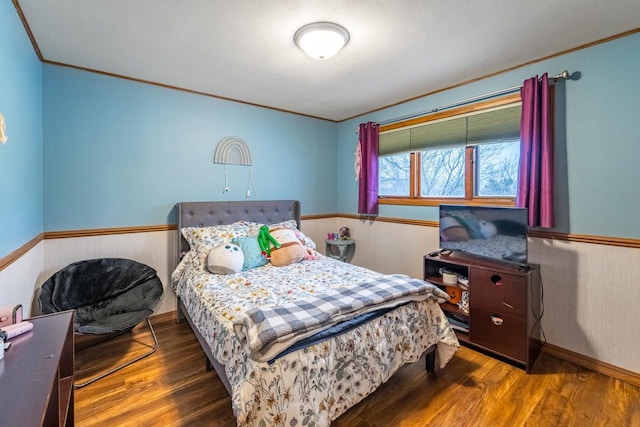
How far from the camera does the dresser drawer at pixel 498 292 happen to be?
7.04ft

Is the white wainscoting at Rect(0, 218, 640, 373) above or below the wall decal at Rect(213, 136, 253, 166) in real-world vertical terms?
below

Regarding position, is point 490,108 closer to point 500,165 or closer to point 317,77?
point 500,165

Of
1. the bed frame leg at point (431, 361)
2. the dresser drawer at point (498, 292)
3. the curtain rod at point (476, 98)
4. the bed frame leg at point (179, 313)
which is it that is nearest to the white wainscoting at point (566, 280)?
the bed frame leg at point (179, 313)

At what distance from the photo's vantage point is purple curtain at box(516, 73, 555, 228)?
7.37 ft

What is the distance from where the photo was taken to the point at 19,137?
1.82m

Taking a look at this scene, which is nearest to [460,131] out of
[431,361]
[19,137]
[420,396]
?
[431,361]

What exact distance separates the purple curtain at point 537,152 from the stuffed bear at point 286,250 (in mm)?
1978

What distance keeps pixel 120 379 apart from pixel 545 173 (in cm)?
347

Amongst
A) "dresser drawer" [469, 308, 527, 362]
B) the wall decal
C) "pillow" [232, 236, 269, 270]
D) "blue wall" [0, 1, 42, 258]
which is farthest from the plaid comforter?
the wall decal

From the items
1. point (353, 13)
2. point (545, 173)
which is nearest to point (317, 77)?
point (353, 13)

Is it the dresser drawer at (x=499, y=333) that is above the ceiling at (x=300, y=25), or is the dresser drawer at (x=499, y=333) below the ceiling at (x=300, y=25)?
below

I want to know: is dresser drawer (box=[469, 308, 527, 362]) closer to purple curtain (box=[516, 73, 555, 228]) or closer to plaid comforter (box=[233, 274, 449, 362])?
plaid comforter (box=[233, 274, 449, 362])

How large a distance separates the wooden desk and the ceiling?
1.76m

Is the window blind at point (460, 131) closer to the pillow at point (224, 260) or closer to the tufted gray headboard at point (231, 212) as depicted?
the tufted gray headboard at point (231, 212)
